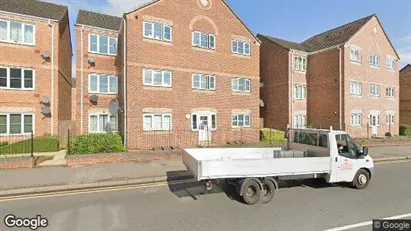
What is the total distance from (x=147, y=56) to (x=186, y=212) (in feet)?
39.9

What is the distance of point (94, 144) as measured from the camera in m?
11.6

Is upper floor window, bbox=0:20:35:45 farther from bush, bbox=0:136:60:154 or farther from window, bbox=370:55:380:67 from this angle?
window, bbox=370:55:380:67

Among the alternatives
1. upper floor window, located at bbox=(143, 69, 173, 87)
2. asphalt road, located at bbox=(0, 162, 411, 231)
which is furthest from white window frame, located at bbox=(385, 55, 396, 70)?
asphalt road, located at bbox=(0, 162, 411, 231)

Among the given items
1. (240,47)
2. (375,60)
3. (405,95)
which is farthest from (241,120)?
(405,95)

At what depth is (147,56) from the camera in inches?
627

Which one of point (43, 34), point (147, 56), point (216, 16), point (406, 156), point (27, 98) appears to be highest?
point (216, 16)

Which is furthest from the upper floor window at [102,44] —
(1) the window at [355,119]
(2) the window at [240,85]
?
(1) the window at [355,119]

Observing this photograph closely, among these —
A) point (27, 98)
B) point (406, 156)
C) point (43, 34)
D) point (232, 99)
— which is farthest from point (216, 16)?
point (406, 156)

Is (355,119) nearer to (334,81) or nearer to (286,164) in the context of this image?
(334,81)

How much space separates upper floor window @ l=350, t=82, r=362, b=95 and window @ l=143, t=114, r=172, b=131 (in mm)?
18418

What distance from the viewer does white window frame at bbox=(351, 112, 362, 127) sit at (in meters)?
24.8

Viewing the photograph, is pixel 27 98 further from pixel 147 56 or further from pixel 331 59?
pixel 331 59

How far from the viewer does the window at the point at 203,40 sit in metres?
17.8

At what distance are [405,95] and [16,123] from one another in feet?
139
